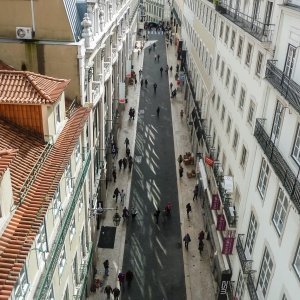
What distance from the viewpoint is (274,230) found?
17797 mm

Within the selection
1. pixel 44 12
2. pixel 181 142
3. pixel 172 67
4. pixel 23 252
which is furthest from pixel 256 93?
pixel 172 67

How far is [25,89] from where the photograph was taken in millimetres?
16328

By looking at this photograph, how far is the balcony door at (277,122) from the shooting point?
18409 mm

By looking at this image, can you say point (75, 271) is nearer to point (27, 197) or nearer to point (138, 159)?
point (27, 197)

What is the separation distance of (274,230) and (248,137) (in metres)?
7.21

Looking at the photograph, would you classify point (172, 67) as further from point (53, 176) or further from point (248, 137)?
point (53, 176)

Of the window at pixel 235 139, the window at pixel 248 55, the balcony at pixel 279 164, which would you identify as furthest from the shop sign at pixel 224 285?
the window at pixel 248 55

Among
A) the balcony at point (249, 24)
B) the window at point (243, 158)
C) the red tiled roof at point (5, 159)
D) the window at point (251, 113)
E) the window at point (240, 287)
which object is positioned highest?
the balcony at point (249, 24)

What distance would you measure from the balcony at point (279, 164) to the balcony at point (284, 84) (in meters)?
2.52

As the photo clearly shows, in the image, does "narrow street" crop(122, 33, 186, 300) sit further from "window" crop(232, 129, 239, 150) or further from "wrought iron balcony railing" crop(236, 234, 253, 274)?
"window" crop(232, 129, 239, 150)

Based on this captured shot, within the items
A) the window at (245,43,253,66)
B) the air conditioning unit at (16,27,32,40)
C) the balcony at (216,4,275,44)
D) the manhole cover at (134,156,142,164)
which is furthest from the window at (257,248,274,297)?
the manhole cover at (134,156,142,164)

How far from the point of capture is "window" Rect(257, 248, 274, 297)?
18267mm

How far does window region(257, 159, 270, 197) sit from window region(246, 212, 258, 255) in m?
1.81

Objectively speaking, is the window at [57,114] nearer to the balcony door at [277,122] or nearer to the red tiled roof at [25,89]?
the red tiled roof at [25,89]
